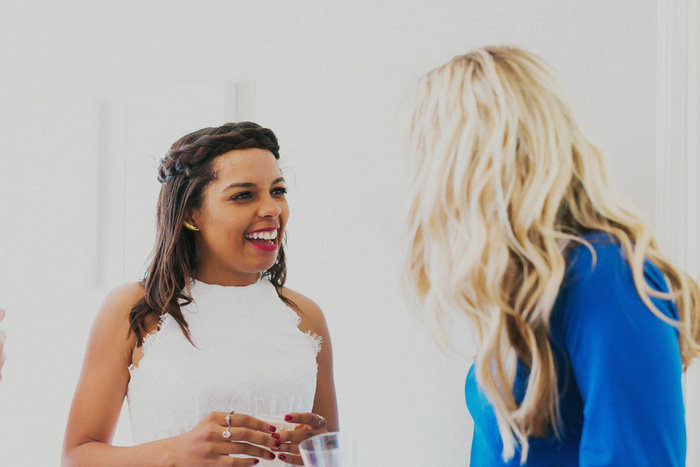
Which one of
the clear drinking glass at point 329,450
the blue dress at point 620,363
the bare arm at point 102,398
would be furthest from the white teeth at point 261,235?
the blue dress at point 620,363

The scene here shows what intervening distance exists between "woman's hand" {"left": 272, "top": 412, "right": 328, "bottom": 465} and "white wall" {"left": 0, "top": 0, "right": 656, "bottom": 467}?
49 cm

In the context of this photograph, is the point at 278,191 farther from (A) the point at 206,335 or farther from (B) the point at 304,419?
(B) the point at 304,419

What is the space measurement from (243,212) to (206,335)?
1.02 feet

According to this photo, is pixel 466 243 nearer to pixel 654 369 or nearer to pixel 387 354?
pixel 654 369

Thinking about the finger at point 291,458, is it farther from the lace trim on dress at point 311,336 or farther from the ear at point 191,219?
the ear at point 191,219

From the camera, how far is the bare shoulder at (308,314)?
5.39ft

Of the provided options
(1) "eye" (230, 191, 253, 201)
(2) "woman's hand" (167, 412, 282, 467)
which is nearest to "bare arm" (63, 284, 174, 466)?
(2) "woman's hand" (167, 412, 282, 467)

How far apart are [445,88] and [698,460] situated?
101 centimetres

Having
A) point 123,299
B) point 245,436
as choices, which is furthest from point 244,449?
point 123,299

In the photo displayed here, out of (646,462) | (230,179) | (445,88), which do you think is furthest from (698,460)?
(230,179)

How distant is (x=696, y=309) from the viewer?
32.5 inches

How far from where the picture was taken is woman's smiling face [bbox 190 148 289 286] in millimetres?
1477

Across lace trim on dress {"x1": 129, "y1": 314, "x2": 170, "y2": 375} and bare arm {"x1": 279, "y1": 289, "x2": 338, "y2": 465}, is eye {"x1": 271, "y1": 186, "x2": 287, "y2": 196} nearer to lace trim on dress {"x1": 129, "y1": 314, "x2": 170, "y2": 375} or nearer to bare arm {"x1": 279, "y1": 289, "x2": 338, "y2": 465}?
bare arm {"x1": 279, "y1": 289, "x2": 338, "y2": 465}

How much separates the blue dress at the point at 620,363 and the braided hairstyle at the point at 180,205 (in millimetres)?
976
